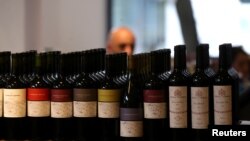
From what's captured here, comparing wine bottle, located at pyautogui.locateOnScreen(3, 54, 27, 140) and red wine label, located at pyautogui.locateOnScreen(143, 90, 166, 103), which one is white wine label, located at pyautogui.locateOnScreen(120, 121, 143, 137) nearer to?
red wine label, located at pyautogui.locateOnScreen(143, 90, 166, 103)

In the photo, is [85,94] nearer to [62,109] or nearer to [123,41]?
[62,109]

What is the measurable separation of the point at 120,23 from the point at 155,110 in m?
3.19

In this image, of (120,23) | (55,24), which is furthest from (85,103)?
(120,23)

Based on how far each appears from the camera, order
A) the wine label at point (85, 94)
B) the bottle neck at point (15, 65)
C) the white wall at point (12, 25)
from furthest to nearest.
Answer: the white wall at point (12, 25) < the bottle neck at point (15, 65) < the wine label at point (85, 94)

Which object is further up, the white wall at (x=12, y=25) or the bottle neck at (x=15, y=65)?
the white wall at (x=12, y=25)

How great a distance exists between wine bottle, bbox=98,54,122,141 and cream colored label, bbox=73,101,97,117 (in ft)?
0.08

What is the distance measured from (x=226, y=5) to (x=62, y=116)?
9.49ft

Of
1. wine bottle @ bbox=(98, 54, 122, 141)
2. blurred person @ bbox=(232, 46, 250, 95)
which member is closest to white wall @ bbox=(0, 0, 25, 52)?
blurred person @ bbox=(232, 46, 250, 95)

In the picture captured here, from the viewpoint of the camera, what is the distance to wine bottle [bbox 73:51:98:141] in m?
1.92

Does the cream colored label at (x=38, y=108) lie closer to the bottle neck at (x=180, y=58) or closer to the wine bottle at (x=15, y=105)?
the wine bottle at (x=15, y=105)

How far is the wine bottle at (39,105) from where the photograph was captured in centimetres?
197

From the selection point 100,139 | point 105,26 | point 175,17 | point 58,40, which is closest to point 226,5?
point 175,17

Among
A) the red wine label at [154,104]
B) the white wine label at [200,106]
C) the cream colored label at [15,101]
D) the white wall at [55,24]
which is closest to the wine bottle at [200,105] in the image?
the white wine label at [200,106]

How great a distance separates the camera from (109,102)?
1908 millimetres
